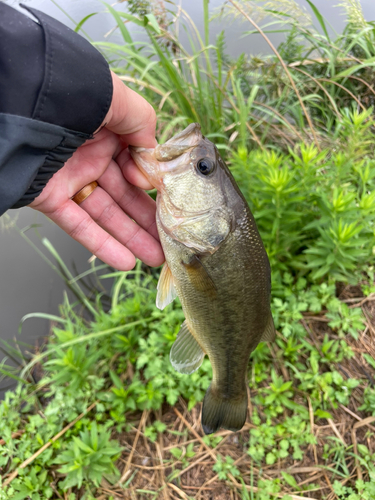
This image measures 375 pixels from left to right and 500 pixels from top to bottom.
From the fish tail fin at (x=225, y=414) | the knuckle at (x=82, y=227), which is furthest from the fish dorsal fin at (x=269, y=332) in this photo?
the knuckle at (x=82, y=227)

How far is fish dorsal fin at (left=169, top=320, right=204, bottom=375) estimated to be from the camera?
190cm

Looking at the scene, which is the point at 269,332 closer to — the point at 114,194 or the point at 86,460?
the point at 114,194

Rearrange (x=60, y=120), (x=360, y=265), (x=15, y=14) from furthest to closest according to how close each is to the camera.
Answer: (x=360, y=265), (x=60, y=120), (x=15, y=14)

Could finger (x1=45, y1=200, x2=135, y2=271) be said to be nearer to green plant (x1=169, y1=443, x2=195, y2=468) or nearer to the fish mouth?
the fish mouth

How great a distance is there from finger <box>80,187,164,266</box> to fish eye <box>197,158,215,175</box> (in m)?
0.65

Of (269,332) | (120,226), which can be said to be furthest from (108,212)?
(269,332)

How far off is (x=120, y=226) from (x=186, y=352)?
0.90 m

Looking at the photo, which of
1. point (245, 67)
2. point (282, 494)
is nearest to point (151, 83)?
point (245, 67)

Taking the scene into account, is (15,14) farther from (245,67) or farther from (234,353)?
(245,67)

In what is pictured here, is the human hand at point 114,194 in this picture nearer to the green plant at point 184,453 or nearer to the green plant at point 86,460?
the green plant at point 86,460

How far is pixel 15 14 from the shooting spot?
50.7 inches

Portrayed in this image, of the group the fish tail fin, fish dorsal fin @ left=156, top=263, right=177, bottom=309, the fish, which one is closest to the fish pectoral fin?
the fish

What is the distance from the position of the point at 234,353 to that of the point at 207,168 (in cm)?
104

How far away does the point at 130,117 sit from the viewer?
5.15ft
